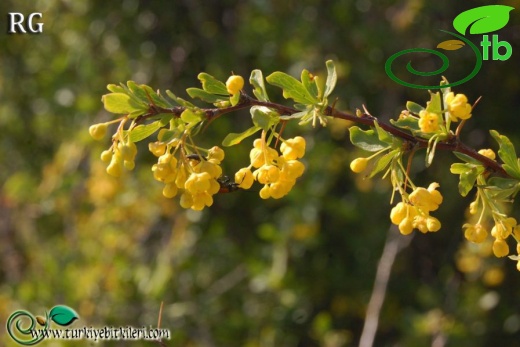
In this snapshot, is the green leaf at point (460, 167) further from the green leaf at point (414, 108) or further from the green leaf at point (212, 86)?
the green leaf at point (212, 86)

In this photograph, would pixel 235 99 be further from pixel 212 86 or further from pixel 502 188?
pixel 502 188

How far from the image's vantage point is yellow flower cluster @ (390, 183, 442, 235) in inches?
45.7

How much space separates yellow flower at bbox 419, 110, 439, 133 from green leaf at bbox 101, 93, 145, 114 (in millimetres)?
393

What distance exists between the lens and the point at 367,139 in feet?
3.74

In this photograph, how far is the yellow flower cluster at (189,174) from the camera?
1120mm

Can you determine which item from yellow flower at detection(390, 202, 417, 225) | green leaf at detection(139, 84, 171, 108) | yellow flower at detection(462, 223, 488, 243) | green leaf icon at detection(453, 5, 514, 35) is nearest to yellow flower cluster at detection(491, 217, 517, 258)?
yellow flower at detection(462, 223, 488, 243)

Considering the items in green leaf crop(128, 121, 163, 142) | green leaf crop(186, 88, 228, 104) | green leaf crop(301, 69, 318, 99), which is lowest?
green leaf crop(128, 121, 163, 142)

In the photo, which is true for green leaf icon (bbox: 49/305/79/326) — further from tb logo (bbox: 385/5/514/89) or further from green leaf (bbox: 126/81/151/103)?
green leaf (bbox: 126/81/151/103)

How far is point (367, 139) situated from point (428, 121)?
0.10 meters

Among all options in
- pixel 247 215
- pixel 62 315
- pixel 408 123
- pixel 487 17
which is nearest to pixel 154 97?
pixel 408 123

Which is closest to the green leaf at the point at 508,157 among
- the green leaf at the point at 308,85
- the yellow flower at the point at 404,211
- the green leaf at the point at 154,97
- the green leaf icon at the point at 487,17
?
the yellow flower at the point at 404,211

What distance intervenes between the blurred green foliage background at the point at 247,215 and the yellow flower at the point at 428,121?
1735 mm

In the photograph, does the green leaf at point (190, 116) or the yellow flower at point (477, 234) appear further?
the yellow flower at point (477, 234)

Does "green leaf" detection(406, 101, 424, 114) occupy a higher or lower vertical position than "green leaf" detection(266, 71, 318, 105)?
lower
